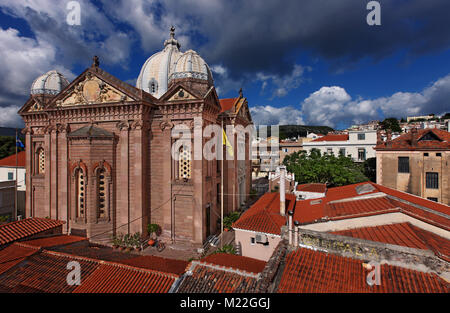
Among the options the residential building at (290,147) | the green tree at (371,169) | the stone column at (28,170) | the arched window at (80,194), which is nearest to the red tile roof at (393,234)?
the arched window at (80,194)

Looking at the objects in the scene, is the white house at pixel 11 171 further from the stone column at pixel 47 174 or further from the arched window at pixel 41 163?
the stone column at pixel 47 174

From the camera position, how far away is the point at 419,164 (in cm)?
2317

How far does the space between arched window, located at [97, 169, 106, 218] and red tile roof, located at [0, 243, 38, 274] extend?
6.24 metres

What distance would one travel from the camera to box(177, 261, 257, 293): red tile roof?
6.88 meters

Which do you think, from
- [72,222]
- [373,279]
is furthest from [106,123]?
[373,279]

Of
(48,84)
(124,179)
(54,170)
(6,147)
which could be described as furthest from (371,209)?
(6,147)

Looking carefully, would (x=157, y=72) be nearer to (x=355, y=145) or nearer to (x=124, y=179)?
(x=124, y=179)

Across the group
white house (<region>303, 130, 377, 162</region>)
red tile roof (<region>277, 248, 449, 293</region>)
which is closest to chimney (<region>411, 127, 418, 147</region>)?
white house (<region>303, 130, 377, 162</region>)

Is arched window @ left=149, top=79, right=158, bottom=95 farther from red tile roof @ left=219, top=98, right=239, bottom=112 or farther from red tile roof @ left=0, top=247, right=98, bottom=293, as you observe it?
red tile roof @ left=0, top=247, right=98, bottom=293

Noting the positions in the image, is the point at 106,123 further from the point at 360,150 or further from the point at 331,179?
the point at 360,150

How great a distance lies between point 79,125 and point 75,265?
40.6 ft

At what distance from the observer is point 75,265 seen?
881 centimetres

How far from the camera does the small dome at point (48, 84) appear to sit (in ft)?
66.3
